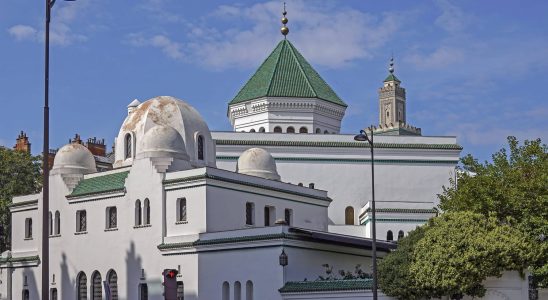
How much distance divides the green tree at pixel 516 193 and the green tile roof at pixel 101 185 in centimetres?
1592

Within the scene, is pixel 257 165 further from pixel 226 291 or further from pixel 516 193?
pixel 516 193

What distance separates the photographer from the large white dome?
47219 millimetres

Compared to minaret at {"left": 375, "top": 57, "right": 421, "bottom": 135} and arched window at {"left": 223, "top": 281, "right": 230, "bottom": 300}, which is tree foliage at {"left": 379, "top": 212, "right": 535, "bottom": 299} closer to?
arched window at {"left": 223, "top": 281, "right": 230, "bottom": 300}

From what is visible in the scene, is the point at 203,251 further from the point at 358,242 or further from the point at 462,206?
the point at 462,206

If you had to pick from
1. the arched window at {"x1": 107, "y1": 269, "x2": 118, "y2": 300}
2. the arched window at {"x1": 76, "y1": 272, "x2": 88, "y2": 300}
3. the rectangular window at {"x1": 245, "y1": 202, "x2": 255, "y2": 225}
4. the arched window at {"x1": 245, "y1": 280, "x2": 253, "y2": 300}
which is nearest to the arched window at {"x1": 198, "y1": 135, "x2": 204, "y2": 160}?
the rectangular window at {"x1": 245, "y1": 202, "x2": 255, "y2": 225}

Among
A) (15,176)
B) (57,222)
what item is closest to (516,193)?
(57,222)

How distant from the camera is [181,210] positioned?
142 ft

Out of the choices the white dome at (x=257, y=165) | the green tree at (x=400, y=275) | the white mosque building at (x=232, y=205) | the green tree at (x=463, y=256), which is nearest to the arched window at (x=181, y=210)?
the white mosque building at (x=232, y=205)

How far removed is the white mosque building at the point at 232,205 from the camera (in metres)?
40.2

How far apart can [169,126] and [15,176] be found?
20676mm

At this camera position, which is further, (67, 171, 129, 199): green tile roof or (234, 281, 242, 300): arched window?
(67, 171, 129, 199): green tile roof

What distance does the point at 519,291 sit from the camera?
122ft

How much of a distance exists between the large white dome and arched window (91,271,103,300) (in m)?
5.91

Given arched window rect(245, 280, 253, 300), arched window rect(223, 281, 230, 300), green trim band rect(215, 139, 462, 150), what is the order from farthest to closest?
green trim band rect(215, 139, 462, 150) < arched window rect(223, 281, 230, 300) < arched window rect(245, 280, 253, 300)
